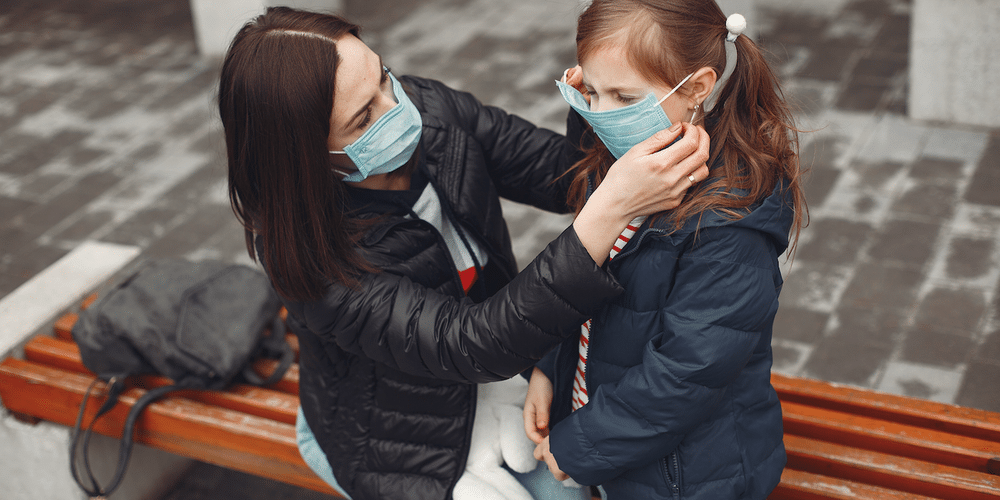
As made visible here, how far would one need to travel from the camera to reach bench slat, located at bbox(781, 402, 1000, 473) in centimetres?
226

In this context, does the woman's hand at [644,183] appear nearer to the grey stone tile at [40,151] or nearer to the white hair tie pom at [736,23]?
the white hair tie pom at [736,23]

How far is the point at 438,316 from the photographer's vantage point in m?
1.89

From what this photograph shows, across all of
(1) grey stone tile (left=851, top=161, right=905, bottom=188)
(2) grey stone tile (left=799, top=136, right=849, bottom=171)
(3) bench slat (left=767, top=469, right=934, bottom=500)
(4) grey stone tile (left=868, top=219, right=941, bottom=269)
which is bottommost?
(4) grey stone tile (left=868, top=219, right=941, bottom=269)

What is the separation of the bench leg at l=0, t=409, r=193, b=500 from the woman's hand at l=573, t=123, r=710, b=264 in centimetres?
203

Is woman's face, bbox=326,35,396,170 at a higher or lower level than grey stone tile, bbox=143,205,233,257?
higher

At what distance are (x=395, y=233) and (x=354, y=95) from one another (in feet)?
1.09

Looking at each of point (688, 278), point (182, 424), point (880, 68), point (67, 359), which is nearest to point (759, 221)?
point (688, 278)

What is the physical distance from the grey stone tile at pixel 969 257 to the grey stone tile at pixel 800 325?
713 mm

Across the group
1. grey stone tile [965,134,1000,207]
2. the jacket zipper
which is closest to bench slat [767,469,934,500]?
the jacket zipper

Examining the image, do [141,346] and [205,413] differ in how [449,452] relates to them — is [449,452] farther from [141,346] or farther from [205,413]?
[141,346]

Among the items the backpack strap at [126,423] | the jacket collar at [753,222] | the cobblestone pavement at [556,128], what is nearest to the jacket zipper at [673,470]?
the jacket collar at [753,222]

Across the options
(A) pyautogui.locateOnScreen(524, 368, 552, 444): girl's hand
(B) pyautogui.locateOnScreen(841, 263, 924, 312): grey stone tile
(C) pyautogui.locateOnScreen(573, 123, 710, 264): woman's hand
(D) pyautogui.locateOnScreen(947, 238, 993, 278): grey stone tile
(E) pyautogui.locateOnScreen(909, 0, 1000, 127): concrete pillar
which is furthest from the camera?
(E) pyautogui.locateOnScreen(909, 0, 1000, 127): concrete pillar

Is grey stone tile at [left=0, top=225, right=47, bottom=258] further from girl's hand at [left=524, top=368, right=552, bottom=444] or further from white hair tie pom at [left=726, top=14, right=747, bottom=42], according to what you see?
white hair tie pom at [left=726, top=14, right=747, bottom=42]

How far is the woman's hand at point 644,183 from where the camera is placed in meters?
1.64
